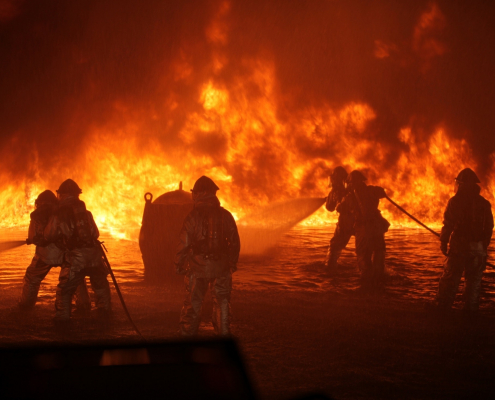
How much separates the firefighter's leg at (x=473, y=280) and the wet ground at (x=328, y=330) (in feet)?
0.76

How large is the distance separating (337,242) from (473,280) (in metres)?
3.22

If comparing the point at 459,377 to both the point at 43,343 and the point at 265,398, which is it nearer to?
the point at 265,398

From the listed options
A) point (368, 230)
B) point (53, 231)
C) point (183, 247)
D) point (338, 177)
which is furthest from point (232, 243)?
point (338, 177)

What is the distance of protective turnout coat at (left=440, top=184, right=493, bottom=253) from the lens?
5758 millimetres

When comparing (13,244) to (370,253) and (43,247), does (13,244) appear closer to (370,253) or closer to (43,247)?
(43,247)

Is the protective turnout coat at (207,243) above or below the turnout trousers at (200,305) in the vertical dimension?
above

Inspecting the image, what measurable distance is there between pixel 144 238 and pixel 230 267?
12.6 feet

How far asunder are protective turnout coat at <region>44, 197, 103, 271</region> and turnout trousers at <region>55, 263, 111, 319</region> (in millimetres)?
78

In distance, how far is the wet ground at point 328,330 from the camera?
3688 mm

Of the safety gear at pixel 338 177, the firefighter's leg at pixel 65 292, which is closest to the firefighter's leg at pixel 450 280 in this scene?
the safety gear at pixel 338 177

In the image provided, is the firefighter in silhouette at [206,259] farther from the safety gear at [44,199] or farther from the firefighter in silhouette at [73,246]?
the safety gear at [44,199]

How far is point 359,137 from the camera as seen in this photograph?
66.3ft

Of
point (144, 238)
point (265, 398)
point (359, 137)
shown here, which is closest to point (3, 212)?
point (144, 238)

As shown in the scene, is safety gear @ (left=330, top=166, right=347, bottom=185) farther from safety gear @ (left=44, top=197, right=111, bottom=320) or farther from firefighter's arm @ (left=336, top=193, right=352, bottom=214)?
safety gear @ (left=44, top=197, right=111, bottom=320)
